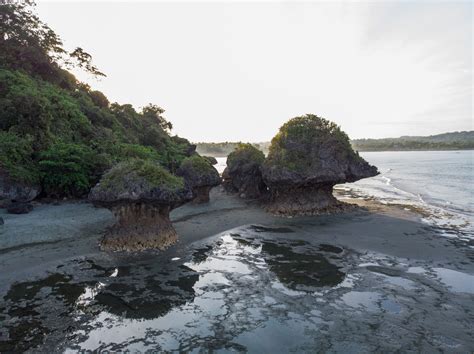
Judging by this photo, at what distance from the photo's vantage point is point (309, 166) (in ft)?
81.6

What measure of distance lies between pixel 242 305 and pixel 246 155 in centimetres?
2238

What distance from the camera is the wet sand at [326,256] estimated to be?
Answer: 9.34 meters

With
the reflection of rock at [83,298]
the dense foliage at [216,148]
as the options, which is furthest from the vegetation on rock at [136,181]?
the dense foliage at [216,148]

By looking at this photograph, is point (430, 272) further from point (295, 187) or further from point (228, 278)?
point (295, 187)

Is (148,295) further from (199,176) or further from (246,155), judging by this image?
(246,155)

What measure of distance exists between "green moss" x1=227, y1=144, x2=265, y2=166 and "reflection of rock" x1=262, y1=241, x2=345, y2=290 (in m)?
15.9

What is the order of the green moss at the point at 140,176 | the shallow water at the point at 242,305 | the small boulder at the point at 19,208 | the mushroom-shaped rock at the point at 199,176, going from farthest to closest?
the mushroom-shaped rock at the point at 199,176, the small boulder at the point at 19,208, the green moss at the point at 140,176, the shallow water at the point at 242,305

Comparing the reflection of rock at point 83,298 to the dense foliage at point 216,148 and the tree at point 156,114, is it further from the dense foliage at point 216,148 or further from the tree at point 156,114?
the dense foliage at point 216,148

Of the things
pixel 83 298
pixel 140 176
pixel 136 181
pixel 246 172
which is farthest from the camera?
pixel 246 172

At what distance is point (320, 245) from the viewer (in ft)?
55.2

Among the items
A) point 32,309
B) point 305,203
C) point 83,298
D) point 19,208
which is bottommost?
point 83,298

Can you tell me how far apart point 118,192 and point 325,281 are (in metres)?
9.71

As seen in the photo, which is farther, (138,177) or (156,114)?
(156,114)

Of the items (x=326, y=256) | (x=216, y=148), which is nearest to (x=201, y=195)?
(x=326, y=256)
